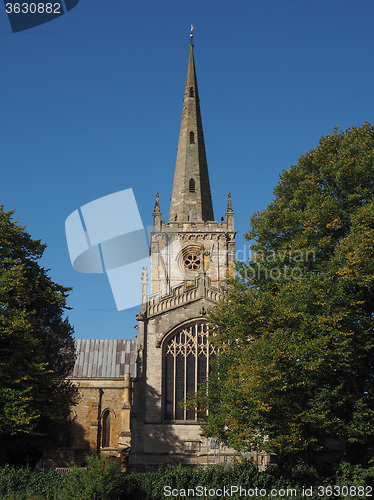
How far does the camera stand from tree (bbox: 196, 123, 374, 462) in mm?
21703

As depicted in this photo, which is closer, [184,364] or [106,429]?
[184,364]

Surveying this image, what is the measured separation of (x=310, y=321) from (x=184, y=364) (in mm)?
13972

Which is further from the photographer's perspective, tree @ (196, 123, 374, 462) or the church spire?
the church spire

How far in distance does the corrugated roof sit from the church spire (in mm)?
11763

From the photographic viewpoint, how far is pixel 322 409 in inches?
853

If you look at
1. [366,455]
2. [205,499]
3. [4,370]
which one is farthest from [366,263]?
[4,370]

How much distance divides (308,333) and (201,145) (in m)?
36.2

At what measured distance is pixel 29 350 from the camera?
2544cm

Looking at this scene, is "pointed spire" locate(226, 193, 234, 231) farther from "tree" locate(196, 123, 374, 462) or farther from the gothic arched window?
"tree" locate(196, 123, 374, 462)

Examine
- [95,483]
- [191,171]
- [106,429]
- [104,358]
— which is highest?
[191,171]

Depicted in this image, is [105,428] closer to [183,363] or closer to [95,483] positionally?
[183,363]

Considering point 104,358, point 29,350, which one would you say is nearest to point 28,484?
point 29,350

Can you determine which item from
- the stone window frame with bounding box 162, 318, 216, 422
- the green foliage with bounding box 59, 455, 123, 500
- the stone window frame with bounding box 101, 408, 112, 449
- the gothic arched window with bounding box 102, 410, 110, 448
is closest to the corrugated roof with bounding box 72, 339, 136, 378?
the stone window frame with bounding box 101, 408, 112, 449

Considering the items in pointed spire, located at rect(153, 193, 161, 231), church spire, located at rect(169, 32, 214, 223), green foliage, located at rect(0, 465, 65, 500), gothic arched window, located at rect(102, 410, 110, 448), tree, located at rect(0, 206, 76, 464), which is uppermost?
church spire, located at rect(169, 32, 214, 223)
